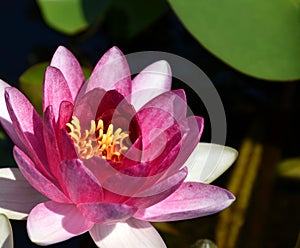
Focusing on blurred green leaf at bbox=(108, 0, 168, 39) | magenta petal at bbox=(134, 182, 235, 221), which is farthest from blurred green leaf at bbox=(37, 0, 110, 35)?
magenta petal at bbox=(134, 182, 235, 221)

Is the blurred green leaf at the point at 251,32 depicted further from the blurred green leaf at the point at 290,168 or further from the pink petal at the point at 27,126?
the pink petal at the point at 27,126

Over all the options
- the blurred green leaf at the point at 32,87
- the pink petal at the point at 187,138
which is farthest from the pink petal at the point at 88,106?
the blurred green leaf at the point at 32,87

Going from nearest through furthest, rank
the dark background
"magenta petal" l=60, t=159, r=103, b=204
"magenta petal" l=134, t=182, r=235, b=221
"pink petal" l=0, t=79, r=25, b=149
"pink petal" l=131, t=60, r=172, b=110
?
"magenta petal" l=60, t=159, r=103, b=204 → "magenta petal" l=134, t=182, r=235, b=221 → "pink petal" l=0, t=79, r=25, b=149 → "pink petal" l=131, t=60, r=172, b=110 → the dark background

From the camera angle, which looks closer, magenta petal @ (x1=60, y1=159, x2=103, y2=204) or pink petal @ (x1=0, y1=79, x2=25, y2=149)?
magenta petal @ (x1=60, y1=159, x2=103, y2=204)

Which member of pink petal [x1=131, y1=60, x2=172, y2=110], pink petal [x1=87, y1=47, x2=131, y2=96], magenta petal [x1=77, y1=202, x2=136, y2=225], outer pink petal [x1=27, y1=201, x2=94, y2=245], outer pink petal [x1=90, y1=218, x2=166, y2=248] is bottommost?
outer pink petal [x1=90, y1=218, x2=166, y2=248]

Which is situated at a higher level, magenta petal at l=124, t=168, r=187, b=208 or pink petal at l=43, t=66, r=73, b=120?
pink petal at l=43, t=66, r=73, b=120

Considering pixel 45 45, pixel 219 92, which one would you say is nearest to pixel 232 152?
pixel 219 92

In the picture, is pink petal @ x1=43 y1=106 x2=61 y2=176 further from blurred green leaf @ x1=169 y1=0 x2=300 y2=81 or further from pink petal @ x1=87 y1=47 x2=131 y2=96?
blurred green leaf @ x1=169 y1=0 x2=300 y2=81
